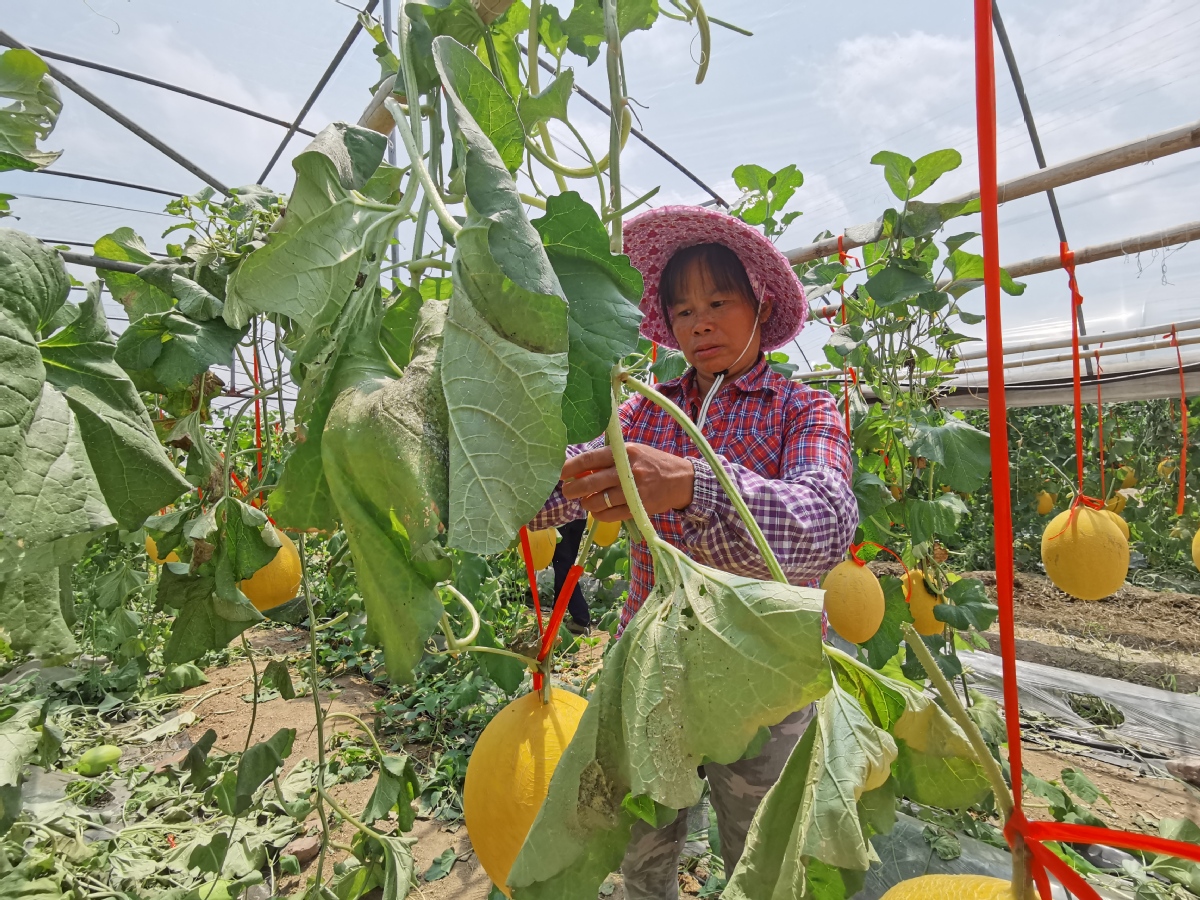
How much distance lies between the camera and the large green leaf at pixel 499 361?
0.32 metres

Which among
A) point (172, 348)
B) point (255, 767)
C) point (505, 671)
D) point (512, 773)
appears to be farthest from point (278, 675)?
point (172, 348)

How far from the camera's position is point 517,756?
40.1 inches

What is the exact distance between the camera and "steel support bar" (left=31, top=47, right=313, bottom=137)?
4.64 m

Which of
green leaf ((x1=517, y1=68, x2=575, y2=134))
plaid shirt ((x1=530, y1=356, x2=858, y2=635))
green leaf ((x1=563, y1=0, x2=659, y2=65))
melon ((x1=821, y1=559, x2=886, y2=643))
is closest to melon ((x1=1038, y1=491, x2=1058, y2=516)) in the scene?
melon ((x1=821, y1=559, x2=886, y2=643))

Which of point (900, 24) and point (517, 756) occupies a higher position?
point (900, 24)

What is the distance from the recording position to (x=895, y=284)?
171 cm

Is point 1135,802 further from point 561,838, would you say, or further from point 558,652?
point 561,838

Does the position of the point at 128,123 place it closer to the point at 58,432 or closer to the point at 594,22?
the point at 594,22

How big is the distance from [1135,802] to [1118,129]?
12.8 ft

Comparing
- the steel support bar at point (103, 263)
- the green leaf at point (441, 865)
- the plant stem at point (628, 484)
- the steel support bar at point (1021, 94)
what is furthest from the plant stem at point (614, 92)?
the steel support bar at point (1021, 94)

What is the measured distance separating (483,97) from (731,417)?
1.11 meters

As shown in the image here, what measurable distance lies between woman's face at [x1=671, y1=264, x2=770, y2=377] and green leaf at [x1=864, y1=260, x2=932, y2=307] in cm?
45

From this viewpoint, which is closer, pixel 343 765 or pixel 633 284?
pixel 633 284

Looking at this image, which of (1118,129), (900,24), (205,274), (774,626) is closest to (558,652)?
(205,274)
